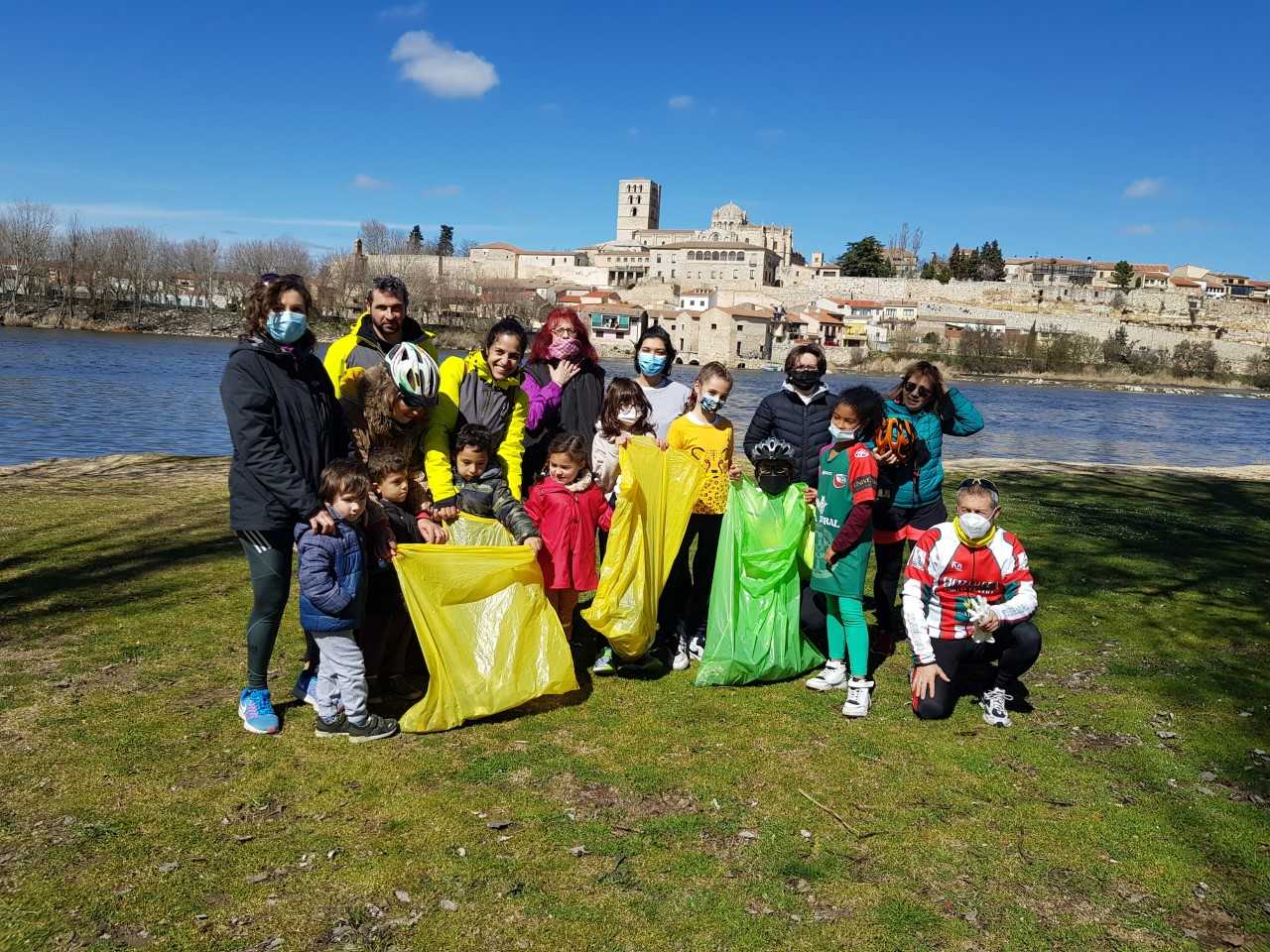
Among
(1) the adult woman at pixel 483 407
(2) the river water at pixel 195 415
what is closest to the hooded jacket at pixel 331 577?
(1) the adult woman at pixel 483 407

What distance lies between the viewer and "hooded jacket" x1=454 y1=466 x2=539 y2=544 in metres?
4.52

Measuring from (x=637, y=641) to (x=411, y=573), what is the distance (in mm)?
1369

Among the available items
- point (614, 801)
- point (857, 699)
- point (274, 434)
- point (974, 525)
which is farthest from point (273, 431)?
point (974, 525)

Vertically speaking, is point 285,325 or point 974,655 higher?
point 285,325

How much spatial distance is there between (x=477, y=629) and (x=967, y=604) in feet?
8.32

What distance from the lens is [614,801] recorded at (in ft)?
12.0

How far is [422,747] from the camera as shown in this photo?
13.3ft

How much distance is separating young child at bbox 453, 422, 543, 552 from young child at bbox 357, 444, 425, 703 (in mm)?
277

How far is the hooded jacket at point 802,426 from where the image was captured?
5.20m

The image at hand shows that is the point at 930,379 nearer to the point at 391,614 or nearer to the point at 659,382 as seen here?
the point at 659,382

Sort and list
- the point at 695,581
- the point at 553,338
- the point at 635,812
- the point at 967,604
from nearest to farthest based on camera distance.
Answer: the point at 635,812, the point at 967,604, the point at 553,338, the point at 695,581

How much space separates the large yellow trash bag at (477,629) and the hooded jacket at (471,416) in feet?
0.98

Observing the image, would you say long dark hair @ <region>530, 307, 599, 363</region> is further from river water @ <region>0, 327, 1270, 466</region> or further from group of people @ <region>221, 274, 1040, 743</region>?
river water @ <region>0, 327, 1270, 466</region>

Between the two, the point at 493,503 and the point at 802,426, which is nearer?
the point at 493,503
